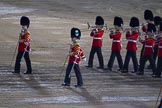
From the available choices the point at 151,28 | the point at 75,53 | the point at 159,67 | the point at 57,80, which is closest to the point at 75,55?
the point at 75,53

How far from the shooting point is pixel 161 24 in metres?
17.2

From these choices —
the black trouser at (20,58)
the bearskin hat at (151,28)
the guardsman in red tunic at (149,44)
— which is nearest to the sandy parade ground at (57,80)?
the black trouser at (20,58)

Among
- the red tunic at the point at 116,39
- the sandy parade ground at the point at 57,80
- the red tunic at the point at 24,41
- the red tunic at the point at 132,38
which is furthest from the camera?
the red tunic at the point at 116,39

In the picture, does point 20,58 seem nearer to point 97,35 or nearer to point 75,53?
point 75,53

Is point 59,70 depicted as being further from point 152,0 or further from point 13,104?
point 152,0

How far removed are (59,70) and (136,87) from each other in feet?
10.8

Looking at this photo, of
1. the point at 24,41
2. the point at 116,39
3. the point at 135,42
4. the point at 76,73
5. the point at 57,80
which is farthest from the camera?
the point at 116,39

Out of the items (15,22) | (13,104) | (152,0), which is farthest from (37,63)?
(152,0)

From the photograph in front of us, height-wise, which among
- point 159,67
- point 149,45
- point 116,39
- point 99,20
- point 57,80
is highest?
point 99,20

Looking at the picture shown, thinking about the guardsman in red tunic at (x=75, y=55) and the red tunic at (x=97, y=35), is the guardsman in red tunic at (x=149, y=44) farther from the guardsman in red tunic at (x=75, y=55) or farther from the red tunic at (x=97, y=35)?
the guardsman in red tunic at (x=75, y=55)

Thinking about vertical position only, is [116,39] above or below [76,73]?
above

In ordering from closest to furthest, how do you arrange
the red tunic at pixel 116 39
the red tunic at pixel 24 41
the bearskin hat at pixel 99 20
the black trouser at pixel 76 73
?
1. the black trouser at pixel 76 73
2. the red tunic at pixel 24 41
3. the red tunic at pixel 116 39
4. the bearskin hat at pixel 99 20

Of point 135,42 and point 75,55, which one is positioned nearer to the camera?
point 75,55

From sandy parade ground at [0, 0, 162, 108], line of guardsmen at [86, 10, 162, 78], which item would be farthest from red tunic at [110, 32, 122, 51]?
sandy parade ground at [0, 0, 162, 108]
